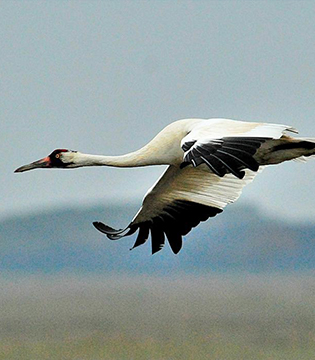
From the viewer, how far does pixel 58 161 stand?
8031 millimetres

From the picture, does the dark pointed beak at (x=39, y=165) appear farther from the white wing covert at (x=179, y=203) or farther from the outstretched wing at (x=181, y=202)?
the outstretched wing at (x=181, y=202)

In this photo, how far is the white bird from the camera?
252 inches

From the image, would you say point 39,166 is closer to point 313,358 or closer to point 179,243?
point 179,243

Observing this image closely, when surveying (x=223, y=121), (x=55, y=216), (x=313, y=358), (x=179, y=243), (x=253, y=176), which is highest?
(x=223, y=121)

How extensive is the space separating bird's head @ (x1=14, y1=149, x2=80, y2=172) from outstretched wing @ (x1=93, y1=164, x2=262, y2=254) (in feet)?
2.20

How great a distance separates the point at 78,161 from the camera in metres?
7.95

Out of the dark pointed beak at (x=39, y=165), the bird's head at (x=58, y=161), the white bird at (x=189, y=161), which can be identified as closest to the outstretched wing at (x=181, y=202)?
the white bird at (x=189, y=161)

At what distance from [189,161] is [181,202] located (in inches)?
85.1

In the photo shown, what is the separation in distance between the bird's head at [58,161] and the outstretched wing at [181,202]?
0.67 metres

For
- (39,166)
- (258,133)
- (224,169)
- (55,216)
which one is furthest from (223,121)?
(55,216)

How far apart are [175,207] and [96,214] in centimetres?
2895

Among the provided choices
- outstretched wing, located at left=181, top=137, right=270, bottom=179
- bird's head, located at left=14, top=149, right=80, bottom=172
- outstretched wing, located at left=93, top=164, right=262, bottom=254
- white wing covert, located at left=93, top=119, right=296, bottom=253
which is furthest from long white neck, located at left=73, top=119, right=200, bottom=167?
outstretched wing, located at left=181, top=137, right=270, bottom=179

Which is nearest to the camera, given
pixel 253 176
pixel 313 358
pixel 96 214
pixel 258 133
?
pixel 258 133

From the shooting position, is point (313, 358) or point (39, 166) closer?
point (39, 166)
